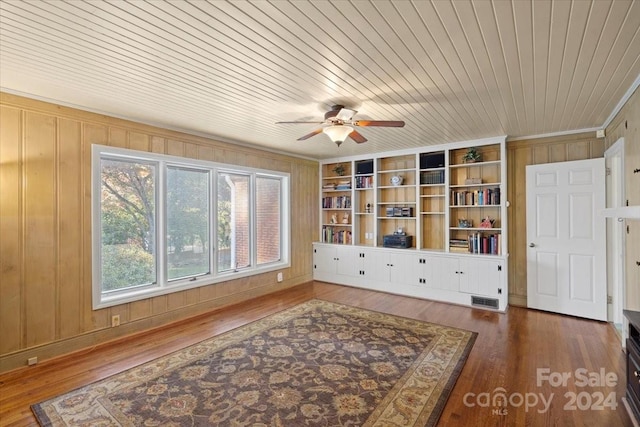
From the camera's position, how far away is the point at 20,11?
1.72m

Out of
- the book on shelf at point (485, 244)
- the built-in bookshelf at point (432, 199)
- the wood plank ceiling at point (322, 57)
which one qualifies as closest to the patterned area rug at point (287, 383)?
the book on shelf at point (485, 244)

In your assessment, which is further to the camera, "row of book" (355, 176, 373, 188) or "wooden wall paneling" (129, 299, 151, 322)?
"row of book" (355, 176, 373, 188)

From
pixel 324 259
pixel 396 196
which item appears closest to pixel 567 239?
pixel 396 196

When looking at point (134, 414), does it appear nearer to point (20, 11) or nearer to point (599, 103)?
point (20, 11)

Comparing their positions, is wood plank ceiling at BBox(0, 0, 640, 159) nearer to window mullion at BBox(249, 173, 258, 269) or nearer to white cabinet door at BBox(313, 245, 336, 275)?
window mullion at BBox(249, 173, 258, 269)

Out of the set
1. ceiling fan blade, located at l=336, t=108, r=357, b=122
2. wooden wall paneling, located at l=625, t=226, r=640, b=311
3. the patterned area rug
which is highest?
ceiling fan blade, located at l=336, t=108, r=357, b=122

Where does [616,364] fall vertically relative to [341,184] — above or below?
below

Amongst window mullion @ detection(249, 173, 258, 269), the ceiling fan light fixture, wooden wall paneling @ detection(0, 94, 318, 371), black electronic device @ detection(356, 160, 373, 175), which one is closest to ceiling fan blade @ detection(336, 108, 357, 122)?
the ceiling fan light fixture

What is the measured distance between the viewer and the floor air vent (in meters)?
4.52

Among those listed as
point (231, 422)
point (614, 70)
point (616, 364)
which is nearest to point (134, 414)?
point (231, 422)

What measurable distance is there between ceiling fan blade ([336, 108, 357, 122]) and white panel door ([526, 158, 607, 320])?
3163 mm

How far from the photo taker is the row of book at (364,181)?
6035 mm

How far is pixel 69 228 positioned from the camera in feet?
10.6

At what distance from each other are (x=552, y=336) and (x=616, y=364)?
26.0 inches
